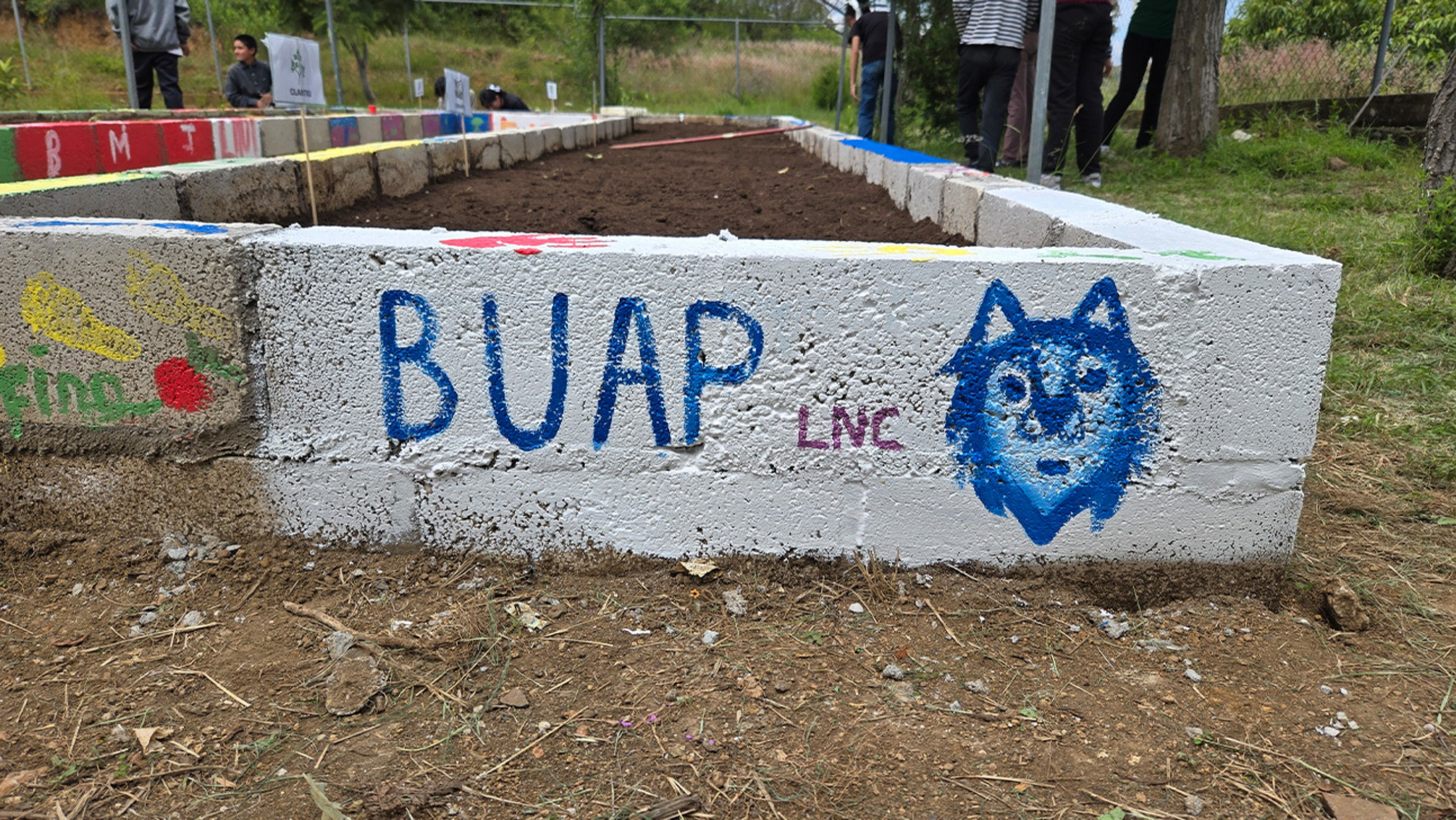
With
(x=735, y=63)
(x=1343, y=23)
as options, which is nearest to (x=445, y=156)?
(x=1343, y=23)

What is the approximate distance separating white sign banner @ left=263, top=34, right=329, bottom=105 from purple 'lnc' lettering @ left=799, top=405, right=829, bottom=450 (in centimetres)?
742

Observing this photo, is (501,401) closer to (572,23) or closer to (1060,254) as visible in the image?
(1060,254)

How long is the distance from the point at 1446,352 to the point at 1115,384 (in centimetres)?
222

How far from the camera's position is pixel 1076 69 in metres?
6.30

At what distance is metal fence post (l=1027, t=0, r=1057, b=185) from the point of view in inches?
167

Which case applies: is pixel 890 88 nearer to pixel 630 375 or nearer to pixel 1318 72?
pixel 1318 72

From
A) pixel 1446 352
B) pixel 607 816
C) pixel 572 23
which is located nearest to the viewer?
pixel 607 816

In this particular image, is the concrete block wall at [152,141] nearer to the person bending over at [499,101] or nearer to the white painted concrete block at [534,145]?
the white painted concrete block at [534,145]

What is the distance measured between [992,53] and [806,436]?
17.3ft

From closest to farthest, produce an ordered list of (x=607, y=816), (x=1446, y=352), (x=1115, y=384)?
(x=607, y=816), (x=1115, y=384), (x=1446, y=352)

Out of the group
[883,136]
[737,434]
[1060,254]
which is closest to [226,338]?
[737,434]

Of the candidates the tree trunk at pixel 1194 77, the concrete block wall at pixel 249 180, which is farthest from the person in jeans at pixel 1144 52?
the concrete block wall at pixel 249 180

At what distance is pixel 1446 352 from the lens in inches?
132

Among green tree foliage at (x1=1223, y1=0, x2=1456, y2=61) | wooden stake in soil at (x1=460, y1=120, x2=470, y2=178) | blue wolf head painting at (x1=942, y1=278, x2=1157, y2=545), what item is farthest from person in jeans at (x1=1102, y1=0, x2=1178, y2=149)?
blue wolf head painting at (x1=942, y1=278, x2=1157, y2=545)
